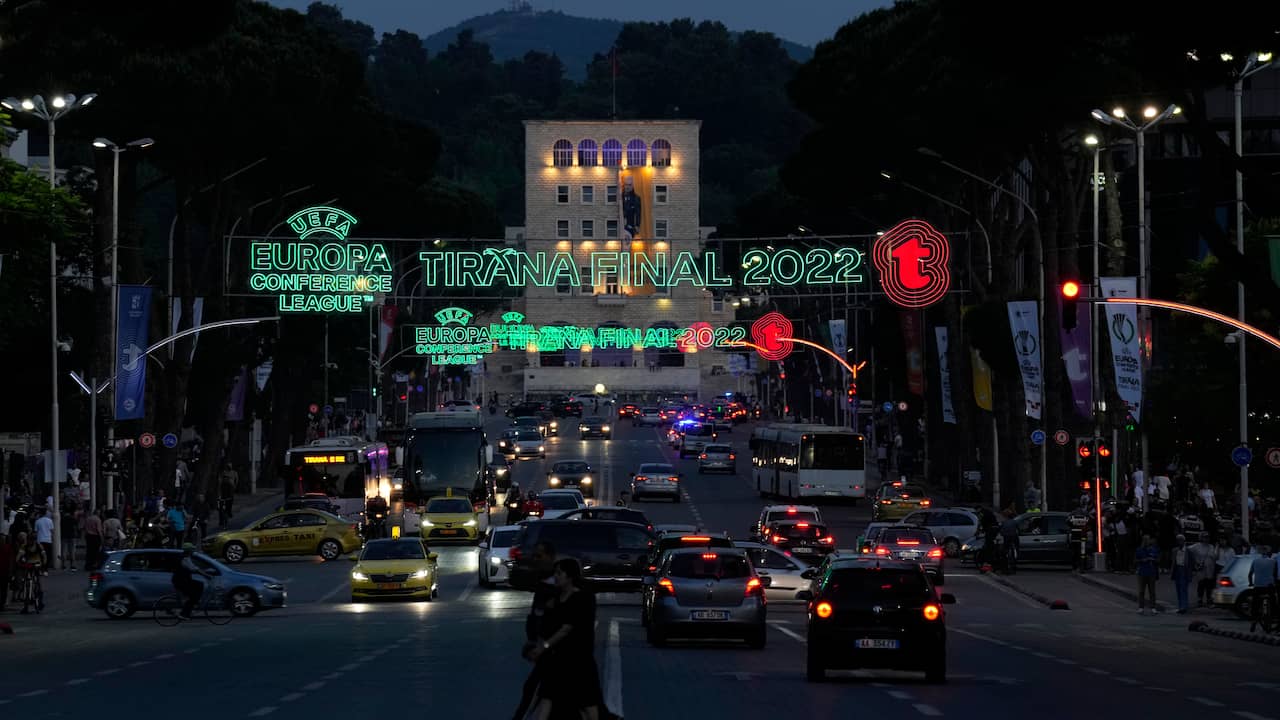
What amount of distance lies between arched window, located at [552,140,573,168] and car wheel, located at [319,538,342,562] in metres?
132

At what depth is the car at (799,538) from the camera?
165 ft

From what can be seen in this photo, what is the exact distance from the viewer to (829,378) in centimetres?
12331

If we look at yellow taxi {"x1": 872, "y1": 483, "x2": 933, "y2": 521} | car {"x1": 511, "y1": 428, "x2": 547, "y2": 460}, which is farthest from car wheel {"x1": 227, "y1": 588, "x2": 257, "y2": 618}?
car {"x1": 511, "y1": 428, "x2": 547, "y2": 460}

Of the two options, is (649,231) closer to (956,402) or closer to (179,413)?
(956,402)

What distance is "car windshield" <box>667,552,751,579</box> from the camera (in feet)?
93.6

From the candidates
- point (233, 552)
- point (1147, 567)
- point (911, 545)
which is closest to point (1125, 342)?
point (911, 545)

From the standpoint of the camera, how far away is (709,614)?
94.1 feet

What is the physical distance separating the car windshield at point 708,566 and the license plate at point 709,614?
0.53m

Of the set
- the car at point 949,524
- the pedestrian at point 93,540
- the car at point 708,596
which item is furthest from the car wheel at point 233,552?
→ the car at point 708,596

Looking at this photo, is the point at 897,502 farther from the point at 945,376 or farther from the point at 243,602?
the point at 243,602

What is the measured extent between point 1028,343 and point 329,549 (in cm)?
2012

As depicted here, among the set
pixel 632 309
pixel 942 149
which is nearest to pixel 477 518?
pixel 942 149

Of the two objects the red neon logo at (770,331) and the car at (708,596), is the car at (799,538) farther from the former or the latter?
the red neon logo at (770,331)

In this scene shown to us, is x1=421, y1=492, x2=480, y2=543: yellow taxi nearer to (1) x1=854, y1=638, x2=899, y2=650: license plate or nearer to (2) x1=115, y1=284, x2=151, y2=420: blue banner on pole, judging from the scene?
(2) x1=115, y1=284, x2=151, y2=420: blue banner on pole
